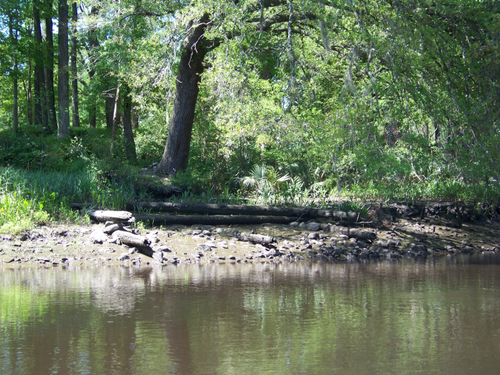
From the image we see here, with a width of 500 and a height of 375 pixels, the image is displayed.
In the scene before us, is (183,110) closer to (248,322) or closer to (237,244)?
(237,244)

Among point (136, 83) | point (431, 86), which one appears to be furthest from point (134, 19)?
point (431, 86)

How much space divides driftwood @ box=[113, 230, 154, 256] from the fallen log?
182cm

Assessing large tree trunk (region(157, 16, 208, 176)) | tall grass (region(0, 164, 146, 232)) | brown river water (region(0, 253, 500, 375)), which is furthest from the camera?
large tree trunk (region(157, 16, 208, 176))

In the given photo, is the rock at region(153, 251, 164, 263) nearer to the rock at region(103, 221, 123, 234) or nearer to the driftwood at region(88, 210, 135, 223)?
the rock at region(103, 221, 123, 234)

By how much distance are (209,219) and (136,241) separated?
10.3ft

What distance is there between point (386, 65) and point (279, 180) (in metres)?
6.16

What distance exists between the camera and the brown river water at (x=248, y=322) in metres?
4.35

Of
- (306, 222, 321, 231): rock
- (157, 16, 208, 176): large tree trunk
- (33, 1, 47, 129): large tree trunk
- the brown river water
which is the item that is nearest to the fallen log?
(306, 222, 321, 231): rock

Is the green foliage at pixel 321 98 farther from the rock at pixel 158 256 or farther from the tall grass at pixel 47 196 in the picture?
the rock at pixel 158 256

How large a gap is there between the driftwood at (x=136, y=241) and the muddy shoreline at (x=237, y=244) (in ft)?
0.11

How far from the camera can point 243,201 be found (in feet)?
53.2

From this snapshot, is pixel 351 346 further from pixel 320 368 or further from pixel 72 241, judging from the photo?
pixel 72 241

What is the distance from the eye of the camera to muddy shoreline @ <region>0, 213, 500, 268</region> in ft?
35.1

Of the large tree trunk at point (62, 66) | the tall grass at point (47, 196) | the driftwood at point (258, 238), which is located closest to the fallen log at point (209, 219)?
the tall grass at point (47, 196)
